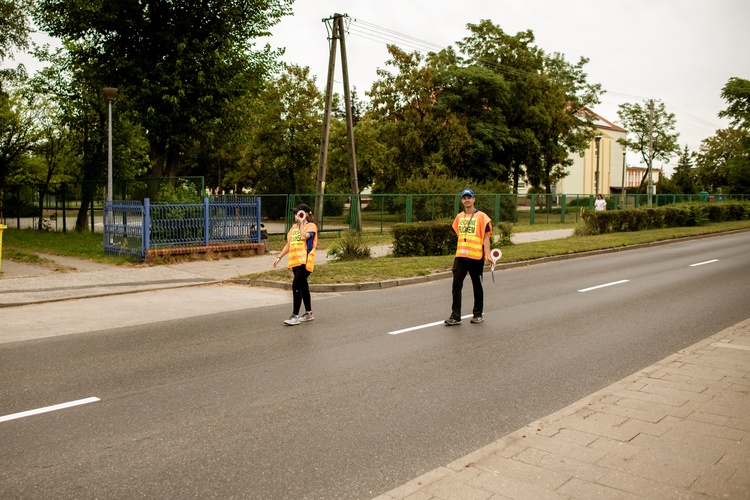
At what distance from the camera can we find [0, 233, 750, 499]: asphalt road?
417 cm

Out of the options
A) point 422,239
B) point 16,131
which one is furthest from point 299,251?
point 16,131

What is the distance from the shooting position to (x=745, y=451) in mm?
4375

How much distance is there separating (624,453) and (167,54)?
22477 mm

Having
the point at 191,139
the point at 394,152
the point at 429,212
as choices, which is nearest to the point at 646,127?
the point at 394,152

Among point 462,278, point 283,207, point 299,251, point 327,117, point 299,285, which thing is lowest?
point 299,285

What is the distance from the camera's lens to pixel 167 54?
76.7 feet

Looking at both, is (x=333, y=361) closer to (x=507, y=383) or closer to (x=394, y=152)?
(x=507, y=383)

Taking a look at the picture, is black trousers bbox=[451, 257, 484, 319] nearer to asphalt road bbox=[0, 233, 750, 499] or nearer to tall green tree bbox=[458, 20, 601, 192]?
asphalt road bbox=[0, 233, 750, 499]

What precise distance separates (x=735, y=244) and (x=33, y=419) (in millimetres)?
25548

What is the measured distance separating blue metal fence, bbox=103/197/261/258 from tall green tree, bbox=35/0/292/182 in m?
5.29

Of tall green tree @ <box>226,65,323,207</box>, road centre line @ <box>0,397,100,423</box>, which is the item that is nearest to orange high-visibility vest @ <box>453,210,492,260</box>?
road centre line @ <box>0,397,100,423</box>

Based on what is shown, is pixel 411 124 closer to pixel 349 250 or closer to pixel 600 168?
pixel 349 250

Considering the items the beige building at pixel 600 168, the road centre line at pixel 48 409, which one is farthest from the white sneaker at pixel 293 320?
the beige building at pixel 600 168

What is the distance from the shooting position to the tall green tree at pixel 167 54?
22469 millimetres
